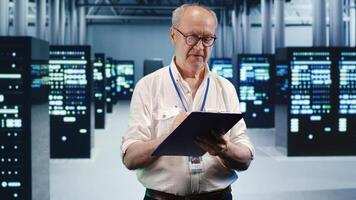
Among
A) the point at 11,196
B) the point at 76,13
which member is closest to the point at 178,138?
the point at 11,196

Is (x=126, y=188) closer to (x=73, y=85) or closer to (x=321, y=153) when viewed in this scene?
(x=73, y=85)

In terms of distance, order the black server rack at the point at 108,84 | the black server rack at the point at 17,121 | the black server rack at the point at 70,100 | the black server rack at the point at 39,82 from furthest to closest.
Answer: the black server rack at the point at 108,84, the black server rack at the point at 70,100, the black server rack at the point at 39,82, the black server rack at the point at 17,121

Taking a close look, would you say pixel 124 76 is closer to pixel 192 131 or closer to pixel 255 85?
pixel 255 85

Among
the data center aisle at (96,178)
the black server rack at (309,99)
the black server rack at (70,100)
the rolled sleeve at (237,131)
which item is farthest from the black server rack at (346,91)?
the rolled sleeve at (237,131)

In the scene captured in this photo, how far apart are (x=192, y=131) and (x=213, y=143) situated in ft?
0.32

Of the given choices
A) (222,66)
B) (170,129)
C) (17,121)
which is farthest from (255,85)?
(170,129)

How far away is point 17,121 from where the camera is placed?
254 inches

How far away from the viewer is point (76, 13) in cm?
2488

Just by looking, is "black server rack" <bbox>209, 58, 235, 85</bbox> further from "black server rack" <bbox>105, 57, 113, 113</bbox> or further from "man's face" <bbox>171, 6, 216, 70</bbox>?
"man's face" <bbox>171, 6, 216, 70</bbox>

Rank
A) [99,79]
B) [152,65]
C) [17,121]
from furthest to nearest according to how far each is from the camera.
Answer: [152,65], [99,79], [17,121]

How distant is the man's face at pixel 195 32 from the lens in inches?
103

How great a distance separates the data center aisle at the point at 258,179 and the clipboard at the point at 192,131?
528 centimetres

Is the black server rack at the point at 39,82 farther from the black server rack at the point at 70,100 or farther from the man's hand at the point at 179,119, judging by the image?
the man's hand at the point at 179,119

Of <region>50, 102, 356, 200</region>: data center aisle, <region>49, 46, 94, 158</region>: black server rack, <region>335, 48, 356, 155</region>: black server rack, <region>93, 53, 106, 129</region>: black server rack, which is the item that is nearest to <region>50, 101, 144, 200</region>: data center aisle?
<region>50, 102, 356, 200</region>: data center aisle
